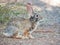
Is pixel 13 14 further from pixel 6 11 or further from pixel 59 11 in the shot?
pixel 59 11

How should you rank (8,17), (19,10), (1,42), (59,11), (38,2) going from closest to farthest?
(1,42)
(8,17)
(19,10)
(59,11)
(38,2)

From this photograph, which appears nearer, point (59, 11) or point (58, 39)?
point (58, 39)

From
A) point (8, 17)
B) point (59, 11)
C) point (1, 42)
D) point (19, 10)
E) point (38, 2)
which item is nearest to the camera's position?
point (1, 42)

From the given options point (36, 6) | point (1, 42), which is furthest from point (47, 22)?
point (1, 42)

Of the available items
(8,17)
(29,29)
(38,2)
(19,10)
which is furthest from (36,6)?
(29,29)

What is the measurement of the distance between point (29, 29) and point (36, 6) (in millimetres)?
2419

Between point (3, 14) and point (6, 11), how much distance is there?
0.31 feet

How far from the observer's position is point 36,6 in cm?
665

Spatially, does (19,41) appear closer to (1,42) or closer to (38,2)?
(1,42)

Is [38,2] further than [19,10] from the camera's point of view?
Yes

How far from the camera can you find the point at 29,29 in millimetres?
4301

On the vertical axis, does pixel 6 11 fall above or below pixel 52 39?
above

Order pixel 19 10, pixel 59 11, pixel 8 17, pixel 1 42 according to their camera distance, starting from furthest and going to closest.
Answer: pixel 59 11
pixel 19 10
pixel 8 17
pixel 1 42

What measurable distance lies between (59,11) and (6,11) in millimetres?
1698
